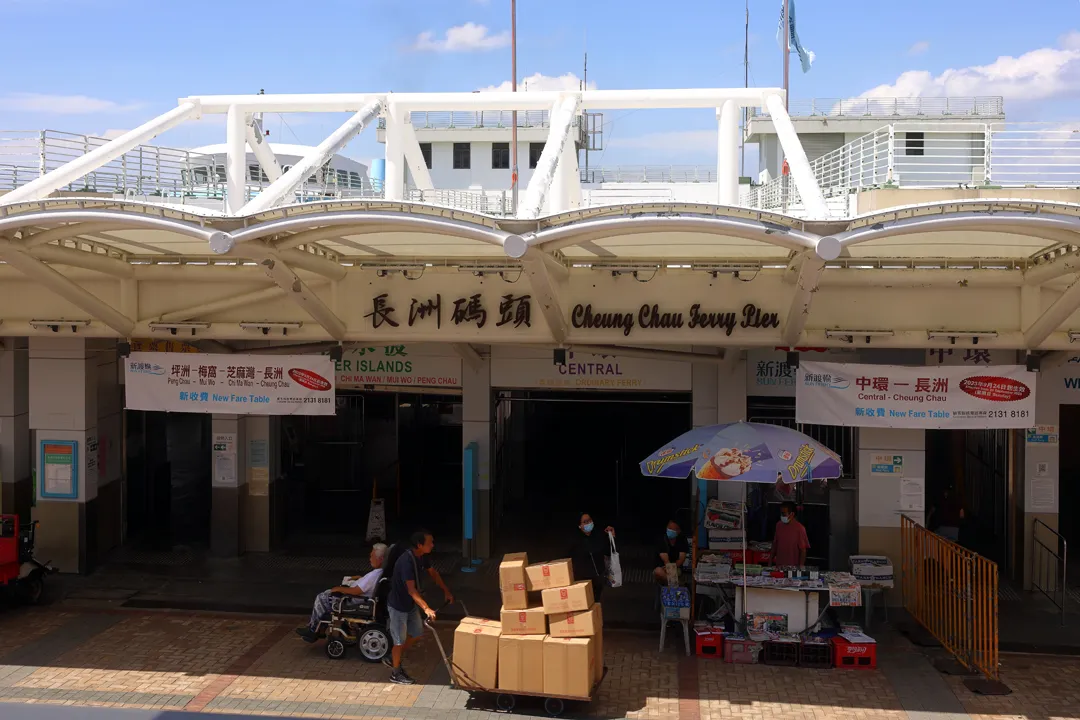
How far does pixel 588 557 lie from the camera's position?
10.4 meters

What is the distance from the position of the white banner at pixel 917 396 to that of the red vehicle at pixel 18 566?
968 cm

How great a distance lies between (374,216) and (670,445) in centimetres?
435

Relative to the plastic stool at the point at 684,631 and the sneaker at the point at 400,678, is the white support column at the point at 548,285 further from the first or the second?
the sneaker at the point at 400,678

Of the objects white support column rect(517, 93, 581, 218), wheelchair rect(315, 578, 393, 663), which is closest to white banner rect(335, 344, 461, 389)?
white support column rect(517, 93, 581, 218)

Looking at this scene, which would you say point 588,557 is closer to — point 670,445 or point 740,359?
point 670,445

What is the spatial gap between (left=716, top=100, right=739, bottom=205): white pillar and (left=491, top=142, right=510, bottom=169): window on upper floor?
3104cm

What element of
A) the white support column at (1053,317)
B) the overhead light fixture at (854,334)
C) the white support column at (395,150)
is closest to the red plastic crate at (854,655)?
the overhead light fixture at (854,334)

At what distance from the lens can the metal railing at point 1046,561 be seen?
1299 centimetres

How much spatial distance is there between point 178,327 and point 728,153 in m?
7.62

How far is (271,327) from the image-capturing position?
1212 centimetres

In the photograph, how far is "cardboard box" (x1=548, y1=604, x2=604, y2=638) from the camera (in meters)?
9.12

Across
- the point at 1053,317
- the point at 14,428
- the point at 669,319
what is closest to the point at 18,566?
the point at 14,428

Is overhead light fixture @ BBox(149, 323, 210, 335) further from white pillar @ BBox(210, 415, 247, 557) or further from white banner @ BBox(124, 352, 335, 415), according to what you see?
white pillar @ BBox(210, 415, 247, 557)

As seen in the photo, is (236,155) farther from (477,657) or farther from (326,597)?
(477,657)
